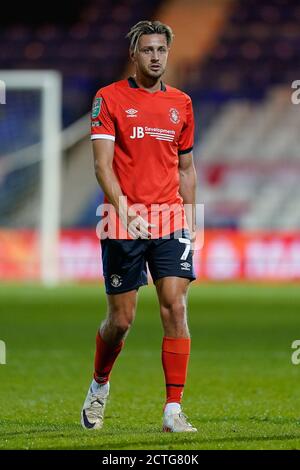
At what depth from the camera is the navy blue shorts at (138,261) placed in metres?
6.23

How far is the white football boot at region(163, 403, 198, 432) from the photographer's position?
6.03 metres

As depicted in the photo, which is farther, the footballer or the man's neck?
the man's neck

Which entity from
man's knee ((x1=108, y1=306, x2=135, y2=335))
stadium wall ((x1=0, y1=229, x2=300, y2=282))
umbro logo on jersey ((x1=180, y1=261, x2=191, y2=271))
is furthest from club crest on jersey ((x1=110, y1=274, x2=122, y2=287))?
stadium wall ((x1=0, y1=229, x2=300, y2=282))

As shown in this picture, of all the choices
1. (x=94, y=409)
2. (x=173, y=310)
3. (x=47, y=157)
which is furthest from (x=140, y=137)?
(x=47, y=157)

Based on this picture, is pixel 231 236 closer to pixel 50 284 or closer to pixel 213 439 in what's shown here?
pixel 50 284

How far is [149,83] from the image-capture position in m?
6.33

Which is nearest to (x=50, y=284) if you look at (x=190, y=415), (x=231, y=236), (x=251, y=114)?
(x=231, y=236)

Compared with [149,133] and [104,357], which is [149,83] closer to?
[149,133]

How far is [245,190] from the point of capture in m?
28.2

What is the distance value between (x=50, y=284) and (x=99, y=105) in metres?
16.8

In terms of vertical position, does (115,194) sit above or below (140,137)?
below

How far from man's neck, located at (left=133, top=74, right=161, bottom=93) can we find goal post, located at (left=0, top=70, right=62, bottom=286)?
1590 centimetres

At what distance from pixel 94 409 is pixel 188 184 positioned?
4.61 feet
